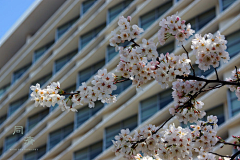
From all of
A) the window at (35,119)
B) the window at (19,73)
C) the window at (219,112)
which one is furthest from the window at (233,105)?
the window at (19,73)

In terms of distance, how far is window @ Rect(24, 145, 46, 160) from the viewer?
30.7m

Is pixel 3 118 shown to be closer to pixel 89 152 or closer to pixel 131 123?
pixel 89 152

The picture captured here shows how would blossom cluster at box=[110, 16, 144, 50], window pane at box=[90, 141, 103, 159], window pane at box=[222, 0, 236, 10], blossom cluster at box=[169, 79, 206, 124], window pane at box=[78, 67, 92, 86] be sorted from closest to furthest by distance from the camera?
1. blossom cluster at box=[110, 16, 144, 50]
2. blossom cluster at box=[169, 79, 206, 124]
3. window pane at box=[222, 0, 236, 10]
4. window pane at box=[90, 141, 103, 159]
5. window pane at box=[78, 67, 92, 86]

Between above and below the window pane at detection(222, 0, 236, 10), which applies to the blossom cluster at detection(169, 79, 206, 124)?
below

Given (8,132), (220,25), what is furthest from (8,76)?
(220,25)

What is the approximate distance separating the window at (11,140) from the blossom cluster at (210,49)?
29.2 meters

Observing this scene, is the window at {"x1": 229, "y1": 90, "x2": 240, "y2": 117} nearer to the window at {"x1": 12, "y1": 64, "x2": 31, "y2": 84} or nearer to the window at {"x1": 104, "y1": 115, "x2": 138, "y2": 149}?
the window at {"x1": 104, "y1": 115, "x2": 138, "y2": 149}

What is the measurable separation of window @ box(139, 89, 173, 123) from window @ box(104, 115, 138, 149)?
1.09 m

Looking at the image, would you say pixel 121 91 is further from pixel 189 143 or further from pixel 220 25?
pixel 189 143

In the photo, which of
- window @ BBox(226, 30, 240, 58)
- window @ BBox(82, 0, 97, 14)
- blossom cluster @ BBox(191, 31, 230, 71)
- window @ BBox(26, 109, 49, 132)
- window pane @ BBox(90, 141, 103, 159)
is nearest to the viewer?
blossom cluster @ BBox(191, 31, 230, 71)

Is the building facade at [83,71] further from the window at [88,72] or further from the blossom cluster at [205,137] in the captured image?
the blossom cluster at [205,137]

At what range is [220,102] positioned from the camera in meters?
19.6

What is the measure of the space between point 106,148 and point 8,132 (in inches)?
475

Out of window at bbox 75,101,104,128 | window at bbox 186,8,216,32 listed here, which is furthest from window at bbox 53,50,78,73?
window at bbox 186,8,216,32
